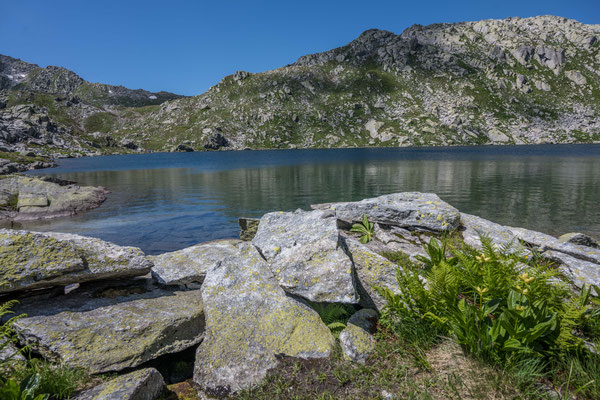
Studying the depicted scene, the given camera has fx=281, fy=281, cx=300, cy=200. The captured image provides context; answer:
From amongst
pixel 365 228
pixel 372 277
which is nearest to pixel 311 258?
pixel 372 277

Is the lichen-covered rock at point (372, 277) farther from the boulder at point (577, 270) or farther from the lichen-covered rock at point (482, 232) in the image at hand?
the boulder at point (577, 270)

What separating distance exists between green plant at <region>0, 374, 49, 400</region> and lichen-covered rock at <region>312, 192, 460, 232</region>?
9866 mm

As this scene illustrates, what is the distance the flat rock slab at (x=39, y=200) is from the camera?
3241 cm

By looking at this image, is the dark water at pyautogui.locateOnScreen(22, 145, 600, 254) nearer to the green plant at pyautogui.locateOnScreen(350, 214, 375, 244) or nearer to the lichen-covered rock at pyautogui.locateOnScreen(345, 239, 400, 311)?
the green plant at pyautogui.locateOnScreen(350, 214, 375, 244)

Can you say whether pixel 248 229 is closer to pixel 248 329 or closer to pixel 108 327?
pixel 248 329

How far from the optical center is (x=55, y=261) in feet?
20.6

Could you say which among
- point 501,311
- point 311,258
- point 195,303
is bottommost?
point 195,303

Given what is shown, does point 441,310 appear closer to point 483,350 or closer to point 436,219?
point 483,350

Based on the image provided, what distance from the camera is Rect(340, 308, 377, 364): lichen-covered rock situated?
5598mm

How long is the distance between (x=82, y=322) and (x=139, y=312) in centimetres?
110

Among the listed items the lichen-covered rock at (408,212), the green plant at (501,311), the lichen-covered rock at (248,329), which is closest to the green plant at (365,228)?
the lichen-covered rock at (408,212)

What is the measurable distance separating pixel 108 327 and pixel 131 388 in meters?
1.94

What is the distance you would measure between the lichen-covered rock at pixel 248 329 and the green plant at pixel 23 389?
2620 millimetres

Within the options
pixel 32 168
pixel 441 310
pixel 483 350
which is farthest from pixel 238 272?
pixel 32 168
